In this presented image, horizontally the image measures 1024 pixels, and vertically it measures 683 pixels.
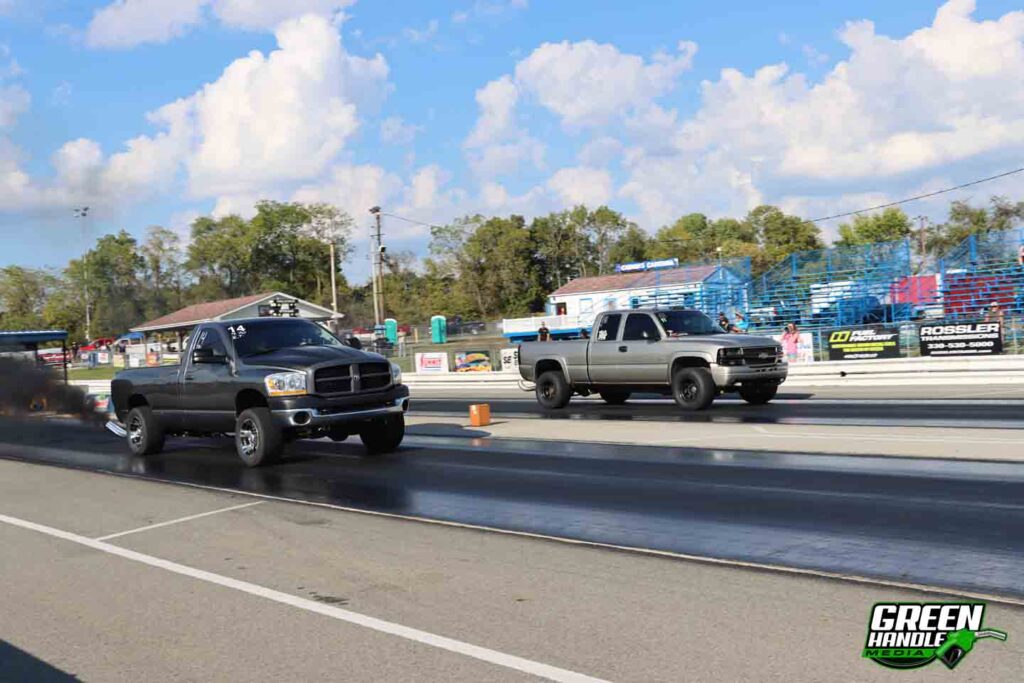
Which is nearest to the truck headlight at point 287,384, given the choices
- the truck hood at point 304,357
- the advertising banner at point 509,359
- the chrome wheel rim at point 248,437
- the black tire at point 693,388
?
the truck hood at point 304,357

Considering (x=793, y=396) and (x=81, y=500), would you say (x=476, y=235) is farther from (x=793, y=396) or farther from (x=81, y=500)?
(x=81, y=500)

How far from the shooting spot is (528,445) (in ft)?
49.6

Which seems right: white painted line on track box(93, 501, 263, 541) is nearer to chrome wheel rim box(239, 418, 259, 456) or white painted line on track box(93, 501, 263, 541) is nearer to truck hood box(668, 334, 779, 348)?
chrome wheel rim box(239, 418, 259, 456)

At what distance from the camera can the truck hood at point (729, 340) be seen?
19.1m

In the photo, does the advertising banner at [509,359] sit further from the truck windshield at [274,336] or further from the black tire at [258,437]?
the black tire at [258,437]

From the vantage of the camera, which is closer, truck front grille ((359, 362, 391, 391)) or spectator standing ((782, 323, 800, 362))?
truck front grille ((359, 362, 391, 391))

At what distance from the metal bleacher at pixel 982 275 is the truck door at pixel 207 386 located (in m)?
27.7

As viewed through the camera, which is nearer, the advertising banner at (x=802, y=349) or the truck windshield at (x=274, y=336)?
the truck windshield at (x=274, y=336)

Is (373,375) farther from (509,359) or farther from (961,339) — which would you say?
(509,359)

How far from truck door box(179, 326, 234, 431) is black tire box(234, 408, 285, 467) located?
337 mm

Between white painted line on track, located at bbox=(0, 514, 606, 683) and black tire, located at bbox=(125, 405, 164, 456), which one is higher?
black tire, located at bbox=(125, 405, 164, 456)

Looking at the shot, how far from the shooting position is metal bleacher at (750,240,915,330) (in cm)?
3900

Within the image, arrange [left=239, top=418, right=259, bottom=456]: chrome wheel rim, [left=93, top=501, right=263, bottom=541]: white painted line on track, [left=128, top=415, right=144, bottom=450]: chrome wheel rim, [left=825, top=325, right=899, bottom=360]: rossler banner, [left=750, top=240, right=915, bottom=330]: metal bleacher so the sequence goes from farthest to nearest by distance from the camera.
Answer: [left=750, top=240, right=915, bottom=330]: metal bleacher
[left=825, top=325, right=899, bottom=360]: rossler banner
[left=128, top=415, right=144, bottom=450]: chrome wheel rim
[left=239, top=418, right=259, bottom=456]: chrome wheel rim
[left=93, top=501, right=263, bottom=541]: white painted line on track

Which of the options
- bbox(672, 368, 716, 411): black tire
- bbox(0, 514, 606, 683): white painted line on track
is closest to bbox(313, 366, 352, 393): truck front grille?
bbox(0, 514, 606, 683): white painted line on track
